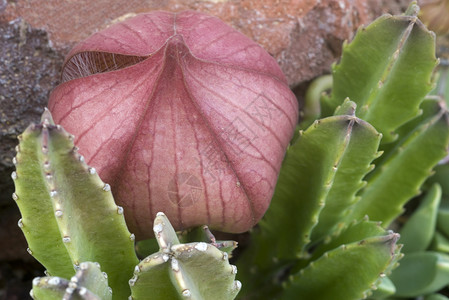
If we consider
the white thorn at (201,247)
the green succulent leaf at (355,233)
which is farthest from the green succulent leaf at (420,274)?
the white thorn at (201,247)

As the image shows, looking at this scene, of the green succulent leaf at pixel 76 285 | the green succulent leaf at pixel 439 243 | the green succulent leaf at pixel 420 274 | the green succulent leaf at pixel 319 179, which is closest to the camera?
the green succulent leaf at pixel 76 285

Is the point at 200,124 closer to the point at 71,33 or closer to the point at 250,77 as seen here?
the point at 250,77

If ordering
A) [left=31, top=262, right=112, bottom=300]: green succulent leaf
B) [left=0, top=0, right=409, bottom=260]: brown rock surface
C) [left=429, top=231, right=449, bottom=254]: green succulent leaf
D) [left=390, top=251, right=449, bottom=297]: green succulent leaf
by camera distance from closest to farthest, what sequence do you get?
[left=31, top=262, right=112, bottom=300]: green succulent leaf < [left=0, top=0, right=409, bottom=260]: brown rock surface < [left=390, top=251, right=449, bottom=297]: green succulent leaf < [left=429, top=231, right=449, bottom=254]: green succulent leaf

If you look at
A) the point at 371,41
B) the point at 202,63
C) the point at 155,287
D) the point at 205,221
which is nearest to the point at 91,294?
the point at 155,287

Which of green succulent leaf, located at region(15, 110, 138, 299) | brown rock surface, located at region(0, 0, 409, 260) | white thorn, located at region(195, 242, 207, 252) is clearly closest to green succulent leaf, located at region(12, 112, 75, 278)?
green succulent leaf, located at region(15, 110, 138, 299)

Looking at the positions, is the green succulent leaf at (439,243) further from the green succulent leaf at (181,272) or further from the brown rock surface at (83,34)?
the green succulent leaf at (181,272)

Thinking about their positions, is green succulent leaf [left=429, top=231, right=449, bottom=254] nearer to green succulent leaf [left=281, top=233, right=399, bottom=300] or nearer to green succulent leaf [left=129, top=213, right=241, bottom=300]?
→ green succulent leaf [left=281, top=233, right=399, bottom=300]
